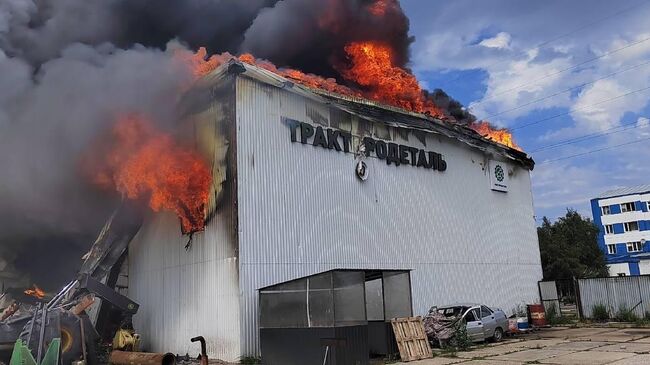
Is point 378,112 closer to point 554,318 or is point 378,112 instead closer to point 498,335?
point 498,335

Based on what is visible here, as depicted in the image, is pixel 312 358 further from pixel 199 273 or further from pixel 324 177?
pixel 324 177

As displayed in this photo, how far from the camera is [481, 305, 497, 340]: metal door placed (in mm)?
19859

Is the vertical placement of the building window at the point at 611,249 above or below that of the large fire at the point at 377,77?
below

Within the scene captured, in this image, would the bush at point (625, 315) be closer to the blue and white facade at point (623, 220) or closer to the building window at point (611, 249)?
the blue and white facade at point (623, 220)

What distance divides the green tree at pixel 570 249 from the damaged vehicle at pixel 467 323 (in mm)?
33452

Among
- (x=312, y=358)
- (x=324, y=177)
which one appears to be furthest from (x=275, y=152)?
(x=312, y=358)

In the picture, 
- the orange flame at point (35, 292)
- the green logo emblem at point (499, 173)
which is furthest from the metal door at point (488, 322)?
the orange flame at point (35, 292)

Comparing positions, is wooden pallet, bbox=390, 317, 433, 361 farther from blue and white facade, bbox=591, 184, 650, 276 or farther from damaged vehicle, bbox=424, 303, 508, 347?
blue and white facade, bbox=591, 184, 650, 276

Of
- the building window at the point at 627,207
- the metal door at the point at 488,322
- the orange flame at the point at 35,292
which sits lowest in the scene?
the metal door at the point at 488,322

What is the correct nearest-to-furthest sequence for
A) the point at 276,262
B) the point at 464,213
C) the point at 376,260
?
the point at 276,262, the point at 376,260, the point at 464,213

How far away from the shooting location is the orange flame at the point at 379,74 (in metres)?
25.9

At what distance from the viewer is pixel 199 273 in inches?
727

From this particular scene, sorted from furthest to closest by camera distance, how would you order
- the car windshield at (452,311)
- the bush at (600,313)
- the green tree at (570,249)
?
the green tree at (570,249)
the bush at (600,313)
the car windshield at (452,311)

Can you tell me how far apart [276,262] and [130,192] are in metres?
5.68
